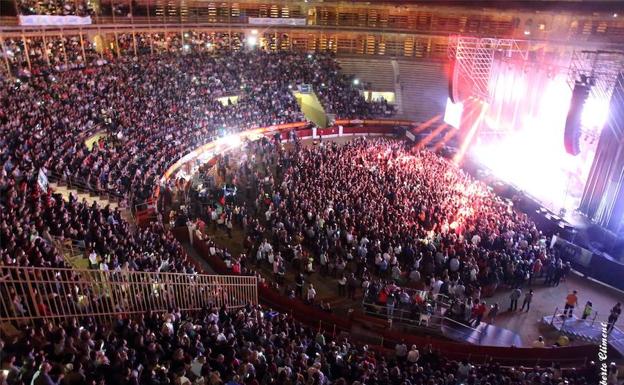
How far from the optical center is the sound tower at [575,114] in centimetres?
1809

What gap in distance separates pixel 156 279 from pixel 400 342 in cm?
656

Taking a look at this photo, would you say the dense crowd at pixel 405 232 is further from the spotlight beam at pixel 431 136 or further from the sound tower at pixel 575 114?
the spotlight beam at pixel 431 136

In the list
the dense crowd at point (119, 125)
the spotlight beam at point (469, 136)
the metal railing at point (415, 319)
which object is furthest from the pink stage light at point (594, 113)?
the dense crowd at point (119, 125)

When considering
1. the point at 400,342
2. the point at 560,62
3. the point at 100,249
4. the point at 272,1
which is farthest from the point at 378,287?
the point at 272,1

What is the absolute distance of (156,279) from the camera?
36.3ft

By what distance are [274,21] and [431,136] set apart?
16.5 meters

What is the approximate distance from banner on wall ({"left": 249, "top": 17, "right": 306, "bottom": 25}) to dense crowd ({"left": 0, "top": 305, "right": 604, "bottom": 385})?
101ft

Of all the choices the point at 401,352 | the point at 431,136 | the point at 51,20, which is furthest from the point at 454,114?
the point at 51,20

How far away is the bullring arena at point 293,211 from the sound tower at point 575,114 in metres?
0.09

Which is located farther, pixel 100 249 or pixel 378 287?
pixel 378 287

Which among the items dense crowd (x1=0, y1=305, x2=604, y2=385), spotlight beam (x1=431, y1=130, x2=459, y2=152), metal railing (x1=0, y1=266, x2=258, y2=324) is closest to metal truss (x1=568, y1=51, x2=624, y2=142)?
spotlight beam (x1=431, y1=130, x2=459, y2=152)

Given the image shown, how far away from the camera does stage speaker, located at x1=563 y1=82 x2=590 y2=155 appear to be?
18.1m

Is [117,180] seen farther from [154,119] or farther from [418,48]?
[418,48]

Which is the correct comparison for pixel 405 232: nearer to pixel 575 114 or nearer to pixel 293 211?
pixel 293 211
